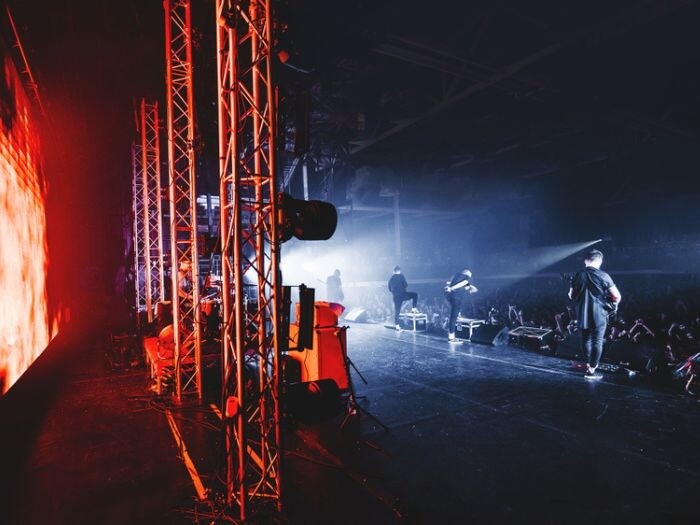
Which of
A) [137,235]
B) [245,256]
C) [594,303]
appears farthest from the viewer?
[137,235]

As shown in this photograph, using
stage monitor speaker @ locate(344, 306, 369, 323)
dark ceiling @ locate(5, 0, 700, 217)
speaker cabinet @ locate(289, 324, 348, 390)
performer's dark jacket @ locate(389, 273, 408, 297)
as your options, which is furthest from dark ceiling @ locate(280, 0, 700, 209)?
stage monitor speaker @ locate(344, 306, 369, 323)

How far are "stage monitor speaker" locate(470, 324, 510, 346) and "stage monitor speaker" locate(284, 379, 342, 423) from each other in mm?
7264

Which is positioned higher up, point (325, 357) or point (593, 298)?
point (593, 298)

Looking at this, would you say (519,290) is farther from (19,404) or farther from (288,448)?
(19,404)

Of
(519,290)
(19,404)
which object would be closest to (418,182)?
(519,290)

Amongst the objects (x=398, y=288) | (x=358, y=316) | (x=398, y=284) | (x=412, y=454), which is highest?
(x=398, y=284)

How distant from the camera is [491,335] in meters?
10.5

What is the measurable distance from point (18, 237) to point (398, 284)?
33.8 feet

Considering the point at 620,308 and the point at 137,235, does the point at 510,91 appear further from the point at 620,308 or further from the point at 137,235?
the point at 137,235

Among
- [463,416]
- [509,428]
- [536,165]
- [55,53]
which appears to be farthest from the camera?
[536,165]

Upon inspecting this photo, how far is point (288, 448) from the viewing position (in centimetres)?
474

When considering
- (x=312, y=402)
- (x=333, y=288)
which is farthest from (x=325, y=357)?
(x=333, y=288)

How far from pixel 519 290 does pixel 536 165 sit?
220 inches

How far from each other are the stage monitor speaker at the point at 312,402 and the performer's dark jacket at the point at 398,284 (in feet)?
30.2
